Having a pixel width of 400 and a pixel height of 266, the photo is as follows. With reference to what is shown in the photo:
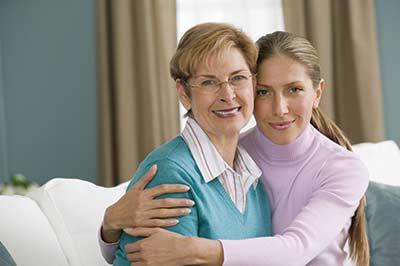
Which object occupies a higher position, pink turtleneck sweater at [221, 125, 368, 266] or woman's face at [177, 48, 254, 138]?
woman's face at [177, 48, 254, 138]

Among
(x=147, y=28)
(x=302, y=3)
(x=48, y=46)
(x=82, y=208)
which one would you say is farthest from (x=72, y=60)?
(x=82, y=208)

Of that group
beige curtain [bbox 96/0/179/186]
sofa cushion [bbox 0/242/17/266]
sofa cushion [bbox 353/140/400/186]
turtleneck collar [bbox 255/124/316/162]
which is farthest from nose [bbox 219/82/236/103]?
beige curtain [bbox 96/0/179/186]

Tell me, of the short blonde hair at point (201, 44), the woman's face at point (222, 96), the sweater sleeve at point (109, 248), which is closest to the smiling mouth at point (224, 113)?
the woman's face at point (222, 96)

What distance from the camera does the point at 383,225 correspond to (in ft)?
9.77

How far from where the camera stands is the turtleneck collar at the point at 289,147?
7.36 feet

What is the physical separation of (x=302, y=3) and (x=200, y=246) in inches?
119

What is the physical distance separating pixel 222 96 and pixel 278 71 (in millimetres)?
229

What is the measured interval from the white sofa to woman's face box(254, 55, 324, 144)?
0.69 meters

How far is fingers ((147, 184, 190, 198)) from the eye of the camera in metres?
1.91

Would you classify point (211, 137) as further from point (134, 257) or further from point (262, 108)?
point (134, 257)

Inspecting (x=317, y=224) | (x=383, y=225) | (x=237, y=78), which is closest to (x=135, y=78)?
(x=383, y=225)

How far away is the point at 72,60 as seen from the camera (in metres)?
4.92

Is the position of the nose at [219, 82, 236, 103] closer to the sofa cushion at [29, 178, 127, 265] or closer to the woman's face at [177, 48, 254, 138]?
the woman's face at [177, 48, 254, 138]

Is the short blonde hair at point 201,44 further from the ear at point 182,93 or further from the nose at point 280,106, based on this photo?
the nose at point 280,106
